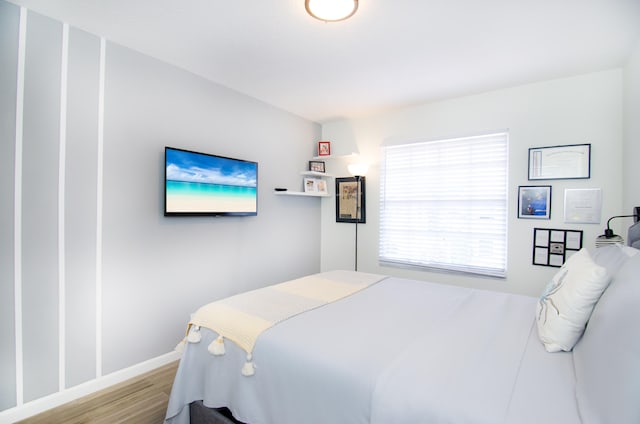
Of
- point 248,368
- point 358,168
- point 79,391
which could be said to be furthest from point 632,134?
point 79,391

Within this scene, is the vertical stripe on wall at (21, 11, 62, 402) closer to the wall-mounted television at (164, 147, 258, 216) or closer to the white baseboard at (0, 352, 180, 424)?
the white baseboard at (0, 352, 180, 424)

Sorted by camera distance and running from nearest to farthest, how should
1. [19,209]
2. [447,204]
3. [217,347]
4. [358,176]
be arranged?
[217,347], [19,209], [447,204], [358,176]

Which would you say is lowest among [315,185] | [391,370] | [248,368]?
[248,368]

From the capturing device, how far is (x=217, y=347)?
1.57 m

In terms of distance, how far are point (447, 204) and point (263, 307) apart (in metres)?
2.43

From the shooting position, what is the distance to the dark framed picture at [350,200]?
13.1 feet

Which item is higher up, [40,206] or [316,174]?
[316,174]

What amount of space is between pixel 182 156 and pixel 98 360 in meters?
1.66

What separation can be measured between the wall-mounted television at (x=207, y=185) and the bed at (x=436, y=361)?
1158mm

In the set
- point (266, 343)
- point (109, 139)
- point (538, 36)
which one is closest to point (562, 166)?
point (538, 36)

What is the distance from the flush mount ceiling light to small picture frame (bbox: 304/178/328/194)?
232 cm

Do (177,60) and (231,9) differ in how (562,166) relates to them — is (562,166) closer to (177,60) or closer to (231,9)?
(231,9)

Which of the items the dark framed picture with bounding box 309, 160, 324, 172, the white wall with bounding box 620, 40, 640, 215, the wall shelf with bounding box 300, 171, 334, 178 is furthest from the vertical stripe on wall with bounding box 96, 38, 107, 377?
the white wall with bounding box 620, 40, 640, 215

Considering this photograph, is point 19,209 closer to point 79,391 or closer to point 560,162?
point 79,391
